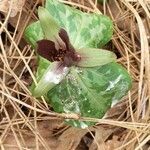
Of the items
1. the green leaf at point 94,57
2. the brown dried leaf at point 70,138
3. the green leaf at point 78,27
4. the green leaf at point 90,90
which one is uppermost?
the green leaf at point 78,27

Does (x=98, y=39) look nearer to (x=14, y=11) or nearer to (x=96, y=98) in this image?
(x=96, y=98)

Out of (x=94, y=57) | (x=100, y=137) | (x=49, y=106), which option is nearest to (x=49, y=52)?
(x=94, y=57)

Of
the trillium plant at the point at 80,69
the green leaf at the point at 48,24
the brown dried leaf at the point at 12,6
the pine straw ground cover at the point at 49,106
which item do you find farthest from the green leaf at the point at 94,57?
the brown dried leaf at the point at 12,6

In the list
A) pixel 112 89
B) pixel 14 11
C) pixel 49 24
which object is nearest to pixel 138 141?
pixel 112 89

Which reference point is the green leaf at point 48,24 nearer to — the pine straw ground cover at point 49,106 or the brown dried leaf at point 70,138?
the pine straw ground cover at point 49,106

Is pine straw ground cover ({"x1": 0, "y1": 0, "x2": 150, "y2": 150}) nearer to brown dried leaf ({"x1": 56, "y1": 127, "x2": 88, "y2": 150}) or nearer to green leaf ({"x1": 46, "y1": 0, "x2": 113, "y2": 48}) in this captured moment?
brown dried leaf ({"x1": 56, "y1": 127, "x2": 88, "y2": 150})

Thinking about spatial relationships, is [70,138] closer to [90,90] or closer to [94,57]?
[90,90]
